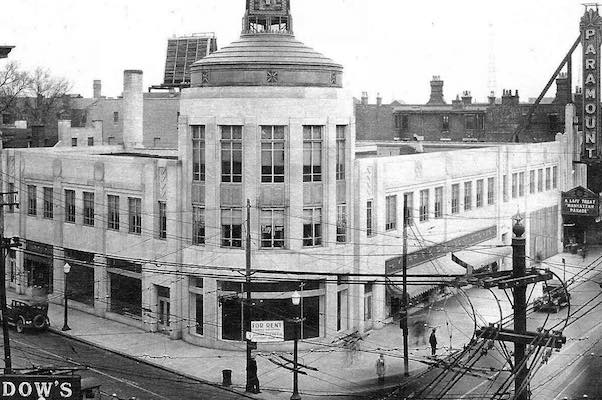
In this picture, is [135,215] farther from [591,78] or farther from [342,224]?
[591,78]

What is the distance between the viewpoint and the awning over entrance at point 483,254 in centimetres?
5581

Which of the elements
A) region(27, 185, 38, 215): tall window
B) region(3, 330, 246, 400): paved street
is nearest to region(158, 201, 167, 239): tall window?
region(3, 330, 246, 400): paved street

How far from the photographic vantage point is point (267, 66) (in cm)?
4422

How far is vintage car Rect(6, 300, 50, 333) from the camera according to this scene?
47156mm

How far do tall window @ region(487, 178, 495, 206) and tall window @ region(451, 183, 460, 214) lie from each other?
4869 millimetres

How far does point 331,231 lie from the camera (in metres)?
45.1

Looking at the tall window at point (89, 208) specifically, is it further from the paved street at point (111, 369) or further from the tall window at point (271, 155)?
the tall window at point (271, 155)

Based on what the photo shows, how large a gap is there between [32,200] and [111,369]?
19733mm

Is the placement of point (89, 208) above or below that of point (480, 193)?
below

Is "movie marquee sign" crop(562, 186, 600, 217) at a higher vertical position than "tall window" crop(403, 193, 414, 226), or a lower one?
lower

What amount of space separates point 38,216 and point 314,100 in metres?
20.8

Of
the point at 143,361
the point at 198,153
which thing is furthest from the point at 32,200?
the point at 143,361

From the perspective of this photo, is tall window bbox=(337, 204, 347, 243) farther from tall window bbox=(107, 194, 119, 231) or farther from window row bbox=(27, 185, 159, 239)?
tall window bbox=(107, 194, 119, 231)

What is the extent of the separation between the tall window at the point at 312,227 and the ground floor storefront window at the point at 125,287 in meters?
9.54
